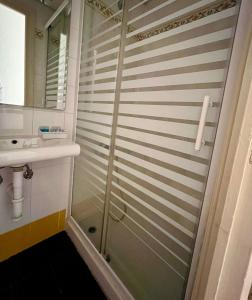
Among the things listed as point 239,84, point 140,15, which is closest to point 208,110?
point 239,84

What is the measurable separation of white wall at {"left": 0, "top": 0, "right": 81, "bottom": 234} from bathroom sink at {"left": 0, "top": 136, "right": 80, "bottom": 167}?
175mm

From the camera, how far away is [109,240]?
4.18ft

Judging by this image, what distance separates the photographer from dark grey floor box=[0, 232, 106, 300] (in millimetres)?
1142

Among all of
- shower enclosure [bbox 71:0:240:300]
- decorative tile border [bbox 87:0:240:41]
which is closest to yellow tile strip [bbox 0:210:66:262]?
shower enclosure [bbox 71:0:240:300]

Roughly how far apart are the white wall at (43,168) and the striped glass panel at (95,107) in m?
0.07

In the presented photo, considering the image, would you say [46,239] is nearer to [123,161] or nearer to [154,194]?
[123,161]

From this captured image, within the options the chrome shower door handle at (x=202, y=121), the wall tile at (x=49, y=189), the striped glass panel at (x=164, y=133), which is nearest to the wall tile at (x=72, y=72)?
the striped glass panel at (x=164, y=133)

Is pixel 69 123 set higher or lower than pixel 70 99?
lower

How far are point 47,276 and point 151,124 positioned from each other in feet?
4.18

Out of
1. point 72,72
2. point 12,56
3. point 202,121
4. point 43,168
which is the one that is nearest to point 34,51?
point 12,56

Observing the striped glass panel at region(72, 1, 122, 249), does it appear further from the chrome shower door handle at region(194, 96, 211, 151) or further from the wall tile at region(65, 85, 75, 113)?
the chrome shower door handle at region(194, 96, 211, 151)

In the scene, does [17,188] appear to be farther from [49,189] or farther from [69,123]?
[69,123]

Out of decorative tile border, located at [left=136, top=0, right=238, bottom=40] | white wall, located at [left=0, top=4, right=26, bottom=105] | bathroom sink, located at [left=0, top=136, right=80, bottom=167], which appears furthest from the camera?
white wall, located at [left=0, top=4, right=26, bottom=105]

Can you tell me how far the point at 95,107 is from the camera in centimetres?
134
